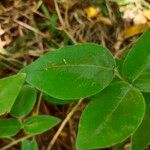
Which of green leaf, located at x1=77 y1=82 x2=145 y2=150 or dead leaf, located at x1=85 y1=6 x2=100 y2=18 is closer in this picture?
green leaf, located at x1=77 y1=82 x2=145 y2=150

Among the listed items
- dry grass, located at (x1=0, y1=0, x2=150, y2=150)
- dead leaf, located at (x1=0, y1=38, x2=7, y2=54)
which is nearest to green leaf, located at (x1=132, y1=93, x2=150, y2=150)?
dry grass, located at (x1=0, y1=0, x2=150, y2=150)

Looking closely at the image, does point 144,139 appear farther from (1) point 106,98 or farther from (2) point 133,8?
(2) point 133,8

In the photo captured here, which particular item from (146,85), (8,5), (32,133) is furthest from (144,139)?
(8,5)

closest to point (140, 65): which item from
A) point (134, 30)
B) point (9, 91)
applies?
point (9, 91)

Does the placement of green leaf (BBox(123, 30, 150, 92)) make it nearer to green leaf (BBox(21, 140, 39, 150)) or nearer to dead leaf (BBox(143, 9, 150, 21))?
green leaf (BBox(21, 140, 39, 150))

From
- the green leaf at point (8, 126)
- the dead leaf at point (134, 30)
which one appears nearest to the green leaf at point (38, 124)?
the green leaf at point (8, 126)

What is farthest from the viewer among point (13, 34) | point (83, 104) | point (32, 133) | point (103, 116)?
point (13, 34)

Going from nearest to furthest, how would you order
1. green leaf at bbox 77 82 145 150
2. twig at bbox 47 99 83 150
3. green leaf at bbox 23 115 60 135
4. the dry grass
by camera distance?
green leaf at bbox 77 82 145 150
green leaf at bbox 23 115 60 135
twig at bbox 47 99 83 150
the dry grass
